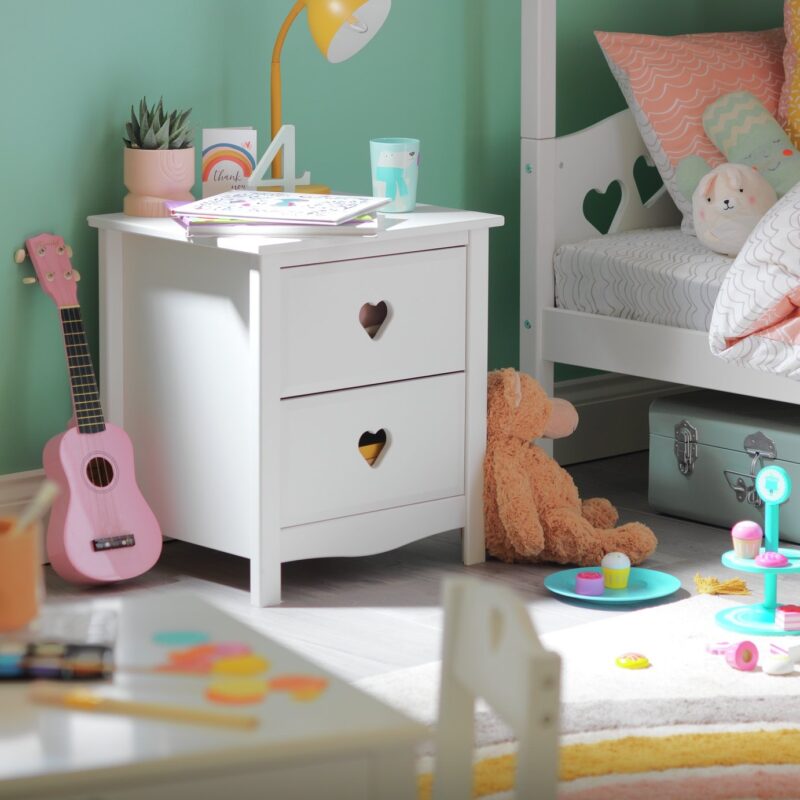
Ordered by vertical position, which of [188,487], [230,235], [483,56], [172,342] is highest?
[483,56]

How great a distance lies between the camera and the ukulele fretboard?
243cm

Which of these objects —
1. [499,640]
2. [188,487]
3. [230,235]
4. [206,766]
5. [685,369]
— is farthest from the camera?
[685,369]

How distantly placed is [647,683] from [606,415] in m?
1.45

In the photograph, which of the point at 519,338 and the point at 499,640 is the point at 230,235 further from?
the point at 499,640

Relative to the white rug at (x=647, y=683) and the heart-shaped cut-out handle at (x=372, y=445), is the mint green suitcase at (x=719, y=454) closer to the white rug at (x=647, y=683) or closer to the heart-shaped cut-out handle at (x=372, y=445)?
the white rug at (x=647, y=683)

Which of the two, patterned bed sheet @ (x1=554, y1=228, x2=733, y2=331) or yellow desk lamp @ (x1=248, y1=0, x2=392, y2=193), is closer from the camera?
yellow desk lamp @ (x1=248, y1=0, x2=392, y2=193)

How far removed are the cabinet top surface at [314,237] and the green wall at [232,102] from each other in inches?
5.3

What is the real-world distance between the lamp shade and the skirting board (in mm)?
1068

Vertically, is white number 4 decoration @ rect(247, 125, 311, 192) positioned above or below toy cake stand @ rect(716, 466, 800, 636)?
above

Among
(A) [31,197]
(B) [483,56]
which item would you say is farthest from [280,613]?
(B) [483,56]

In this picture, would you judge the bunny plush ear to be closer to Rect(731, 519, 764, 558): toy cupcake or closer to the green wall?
the green wall

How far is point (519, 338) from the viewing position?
10.5 feet

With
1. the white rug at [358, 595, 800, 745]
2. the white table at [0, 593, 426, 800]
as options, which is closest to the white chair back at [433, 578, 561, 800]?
the white table at [0, 593, 426, 800]

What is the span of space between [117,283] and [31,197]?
20cm
